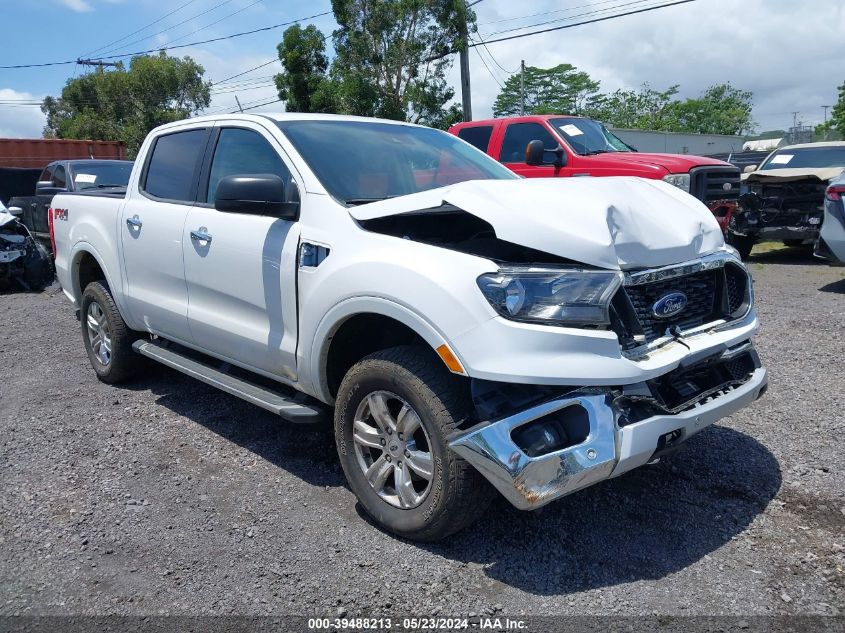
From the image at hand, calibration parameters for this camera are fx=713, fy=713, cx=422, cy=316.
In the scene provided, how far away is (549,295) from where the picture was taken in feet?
8.94

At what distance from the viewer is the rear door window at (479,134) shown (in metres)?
10.4

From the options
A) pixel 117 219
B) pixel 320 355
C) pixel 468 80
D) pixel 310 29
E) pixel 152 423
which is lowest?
pixel 152 423

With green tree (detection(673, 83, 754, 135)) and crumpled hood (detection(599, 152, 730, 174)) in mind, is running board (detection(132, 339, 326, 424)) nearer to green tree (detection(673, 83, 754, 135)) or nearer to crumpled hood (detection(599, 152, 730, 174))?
crumpled hood (detection(599, 152, 730, 174))

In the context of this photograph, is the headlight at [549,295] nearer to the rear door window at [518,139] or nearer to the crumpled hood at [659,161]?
the crumpled hood at [659,161]

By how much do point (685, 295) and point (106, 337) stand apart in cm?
431

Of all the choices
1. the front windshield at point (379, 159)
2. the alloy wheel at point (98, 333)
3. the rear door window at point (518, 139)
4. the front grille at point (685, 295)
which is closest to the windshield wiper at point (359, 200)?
the front windshield at point (379, 159)

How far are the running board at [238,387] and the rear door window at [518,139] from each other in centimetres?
643

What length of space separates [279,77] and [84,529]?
74.2ft

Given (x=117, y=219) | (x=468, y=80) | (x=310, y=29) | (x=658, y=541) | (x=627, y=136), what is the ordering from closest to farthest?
(x=658, y=541), (x=117, y=219), (x=468, y=80), (x=310, y=29), (x=627, y=136)

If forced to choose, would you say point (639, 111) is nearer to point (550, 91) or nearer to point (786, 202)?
point (550, 91)

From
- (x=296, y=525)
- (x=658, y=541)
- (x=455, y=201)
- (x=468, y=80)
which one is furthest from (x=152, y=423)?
(x=468, y=80)

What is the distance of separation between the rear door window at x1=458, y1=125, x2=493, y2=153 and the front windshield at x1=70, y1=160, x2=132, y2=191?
5018 mm

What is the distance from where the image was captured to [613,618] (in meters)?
2.62

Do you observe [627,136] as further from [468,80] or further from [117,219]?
[117,219]
